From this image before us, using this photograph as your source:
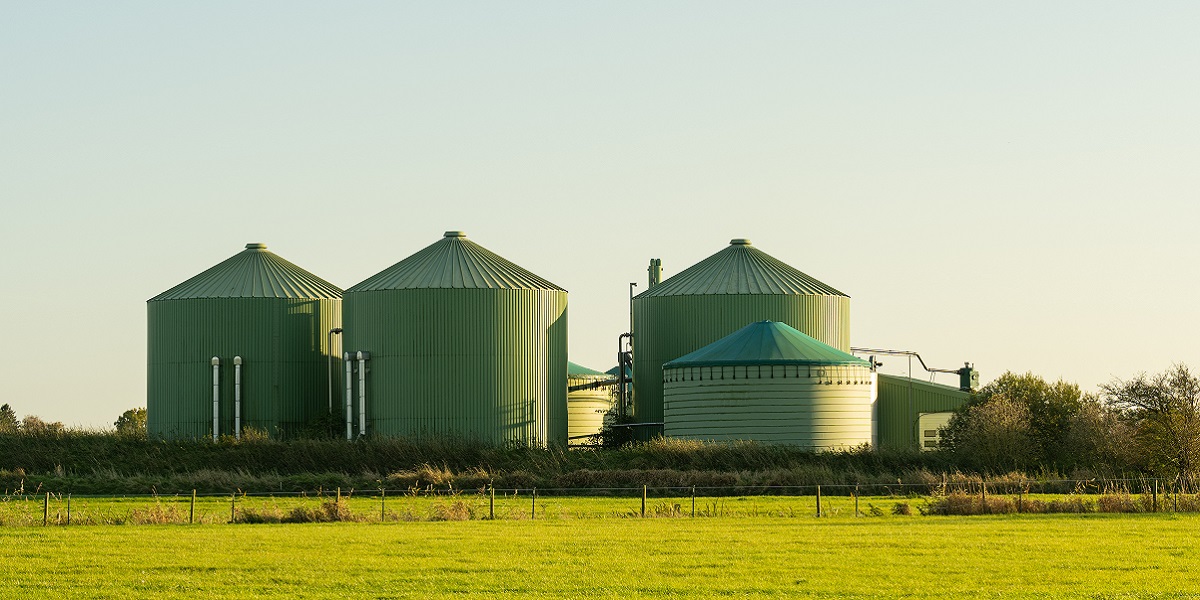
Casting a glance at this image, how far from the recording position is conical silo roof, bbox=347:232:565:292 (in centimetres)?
6681

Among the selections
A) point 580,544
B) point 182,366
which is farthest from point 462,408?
point 580,544

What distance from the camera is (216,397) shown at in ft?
227

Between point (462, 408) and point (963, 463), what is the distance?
59.2 feet

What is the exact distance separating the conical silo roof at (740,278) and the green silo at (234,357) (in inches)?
556

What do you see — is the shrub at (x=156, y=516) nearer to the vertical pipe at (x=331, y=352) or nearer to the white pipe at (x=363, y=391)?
the white pipe at (x=363, y=391)

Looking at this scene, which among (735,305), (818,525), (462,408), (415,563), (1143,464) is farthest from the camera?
(735,305)

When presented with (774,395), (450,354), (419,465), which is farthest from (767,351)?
(419,465)

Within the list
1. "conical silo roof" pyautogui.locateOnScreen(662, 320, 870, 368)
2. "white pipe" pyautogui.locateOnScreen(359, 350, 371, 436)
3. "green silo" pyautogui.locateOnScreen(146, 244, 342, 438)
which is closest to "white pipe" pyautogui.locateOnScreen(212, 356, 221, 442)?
"green silo" pyautogui.locateOnScreen(146, 244, 342, 438)

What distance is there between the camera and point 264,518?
4241 centimetres

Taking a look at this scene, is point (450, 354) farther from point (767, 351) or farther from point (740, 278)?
point (740, 278)

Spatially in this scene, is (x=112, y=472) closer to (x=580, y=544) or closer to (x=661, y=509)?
(x=661, y=509)

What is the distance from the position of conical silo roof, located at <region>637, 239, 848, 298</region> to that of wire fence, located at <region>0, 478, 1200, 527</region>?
709 inches

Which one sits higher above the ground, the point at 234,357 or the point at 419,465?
the point at 234,357

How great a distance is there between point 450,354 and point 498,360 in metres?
1.79
